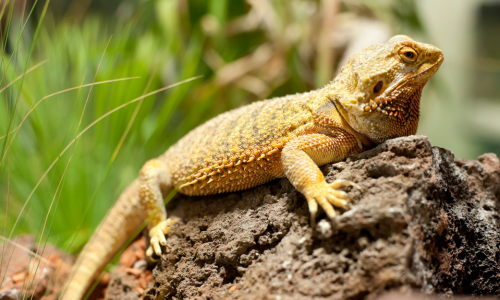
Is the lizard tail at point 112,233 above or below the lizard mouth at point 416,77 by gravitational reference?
below

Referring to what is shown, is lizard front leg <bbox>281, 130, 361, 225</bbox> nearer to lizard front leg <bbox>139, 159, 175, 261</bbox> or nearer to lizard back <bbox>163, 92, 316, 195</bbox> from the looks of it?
lizard back <bbox>163, 92, 316, 195</bbox>

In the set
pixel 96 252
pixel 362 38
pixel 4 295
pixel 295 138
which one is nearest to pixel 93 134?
pixel 96 252

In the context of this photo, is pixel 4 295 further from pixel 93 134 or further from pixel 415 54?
pixel 415 54

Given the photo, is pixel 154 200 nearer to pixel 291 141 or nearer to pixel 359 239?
pixel 291 141

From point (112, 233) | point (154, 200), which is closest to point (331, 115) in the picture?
point (154, 200)

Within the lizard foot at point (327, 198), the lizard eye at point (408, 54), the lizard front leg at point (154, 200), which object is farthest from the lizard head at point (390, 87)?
the lizard front leg at point (154, 200)

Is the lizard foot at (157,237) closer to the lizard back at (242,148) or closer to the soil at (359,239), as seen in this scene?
the soil at (359,239)

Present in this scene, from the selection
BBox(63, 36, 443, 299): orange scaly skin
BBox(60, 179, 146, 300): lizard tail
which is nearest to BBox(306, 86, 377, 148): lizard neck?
BBox(63, 36, 443, 299): orange scaly skin

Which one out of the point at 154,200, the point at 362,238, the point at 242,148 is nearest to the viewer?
the point at 362,238
